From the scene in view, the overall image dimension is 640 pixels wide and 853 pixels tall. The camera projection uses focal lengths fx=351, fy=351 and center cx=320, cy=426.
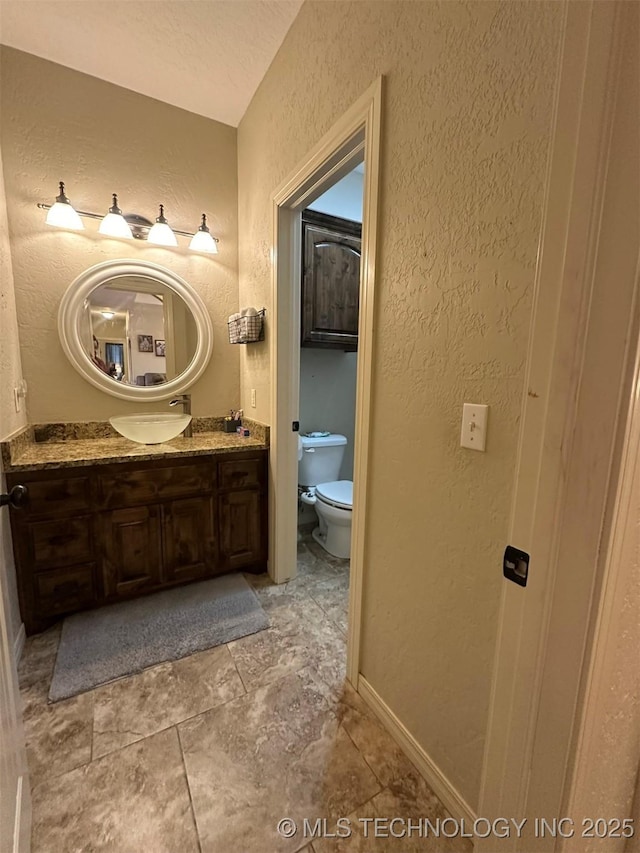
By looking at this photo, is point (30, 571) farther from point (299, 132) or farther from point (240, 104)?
point (240, 104)

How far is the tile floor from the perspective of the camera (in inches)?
38.5

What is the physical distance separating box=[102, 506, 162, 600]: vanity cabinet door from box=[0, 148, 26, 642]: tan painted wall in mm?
362

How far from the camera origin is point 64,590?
1724 mm

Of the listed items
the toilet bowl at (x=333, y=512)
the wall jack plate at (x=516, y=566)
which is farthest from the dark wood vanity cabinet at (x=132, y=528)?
the wall jack plate at (x=516, y=566)

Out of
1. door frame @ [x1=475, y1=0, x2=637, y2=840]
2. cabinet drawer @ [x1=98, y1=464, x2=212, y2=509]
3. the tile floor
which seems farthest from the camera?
cabinet drawer @ [x1=98, y1=464, x2=212, y2=509]

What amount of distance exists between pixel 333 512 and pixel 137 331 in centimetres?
169

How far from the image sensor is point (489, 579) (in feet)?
2.96

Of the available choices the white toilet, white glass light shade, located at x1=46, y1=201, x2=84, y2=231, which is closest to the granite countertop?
the white toilet

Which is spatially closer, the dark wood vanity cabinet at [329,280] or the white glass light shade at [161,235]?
the white glass light shade at [161,235]

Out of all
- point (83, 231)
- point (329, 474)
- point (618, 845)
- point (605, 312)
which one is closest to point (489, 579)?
point (618, 845)

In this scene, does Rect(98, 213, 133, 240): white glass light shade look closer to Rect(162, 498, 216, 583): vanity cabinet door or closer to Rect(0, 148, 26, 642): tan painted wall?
Rect(0, 148, 26, 642): tan painted wall

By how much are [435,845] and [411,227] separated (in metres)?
1.75

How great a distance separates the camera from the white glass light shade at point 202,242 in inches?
86.4

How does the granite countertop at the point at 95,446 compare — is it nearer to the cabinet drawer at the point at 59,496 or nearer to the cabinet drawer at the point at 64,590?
the cabinet drawer at the point at 59,496
